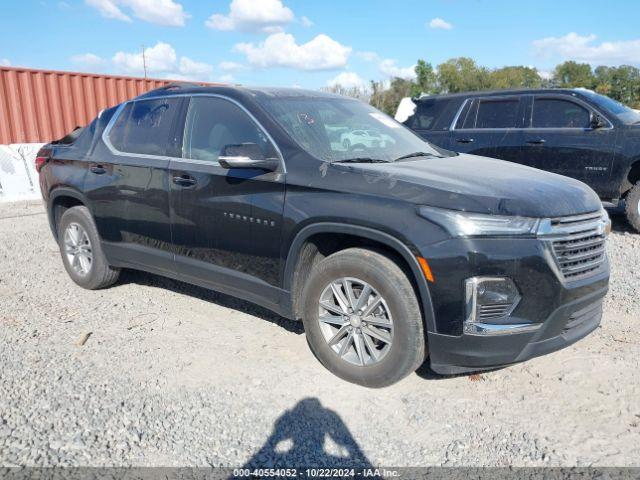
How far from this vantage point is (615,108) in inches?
285

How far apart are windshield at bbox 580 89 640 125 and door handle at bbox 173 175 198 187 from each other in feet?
19.0

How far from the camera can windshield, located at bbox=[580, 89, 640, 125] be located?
276 inches

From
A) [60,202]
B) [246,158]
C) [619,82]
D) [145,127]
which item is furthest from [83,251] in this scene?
[619,82]

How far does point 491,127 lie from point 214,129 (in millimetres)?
5014

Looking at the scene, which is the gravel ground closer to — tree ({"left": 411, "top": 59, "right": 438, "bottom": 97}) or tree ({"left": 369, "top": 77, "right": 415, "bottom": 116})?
tree ({"left": 369, "top": 77, "right": 415, "bottom": 116})

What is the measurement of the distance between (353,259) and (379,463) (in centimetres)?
112

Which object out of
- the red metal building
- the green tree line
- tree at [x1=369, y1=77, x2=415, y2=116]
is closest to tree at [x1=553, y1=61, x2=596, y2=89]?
the green tree line

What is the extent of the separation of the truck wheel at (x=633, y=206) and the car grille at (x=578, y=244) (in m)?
4.35

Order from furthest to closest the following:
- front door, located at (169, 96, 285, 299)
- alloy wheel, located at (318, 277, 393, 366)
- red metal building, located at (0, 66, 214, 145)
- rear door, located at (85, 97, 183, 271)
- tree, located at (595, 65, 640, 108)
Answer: tree, located at (595, 65, 640, 108)
red metal building, located at (0, 66, 214, 145)
rear door, located at (85, 97, 183, 271)
front door, located at (169, 96, 285, 299)
alloy wheel, located at (318, 277, 393, 366)

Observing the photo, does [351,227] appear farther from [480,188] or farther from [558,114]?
[558,114]

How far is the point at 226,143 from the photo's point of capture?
12.8 ft

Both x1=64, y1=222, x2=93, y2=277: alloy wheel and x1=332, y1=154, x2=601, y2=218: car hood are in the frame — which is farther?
x1=64, y1=222, x2=93, y2=277: alloy wheel

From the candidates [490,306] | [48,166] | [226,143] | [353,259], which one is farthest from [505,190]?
[48,166]

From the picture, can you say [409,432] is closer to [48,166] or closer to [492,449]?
[492,449]
